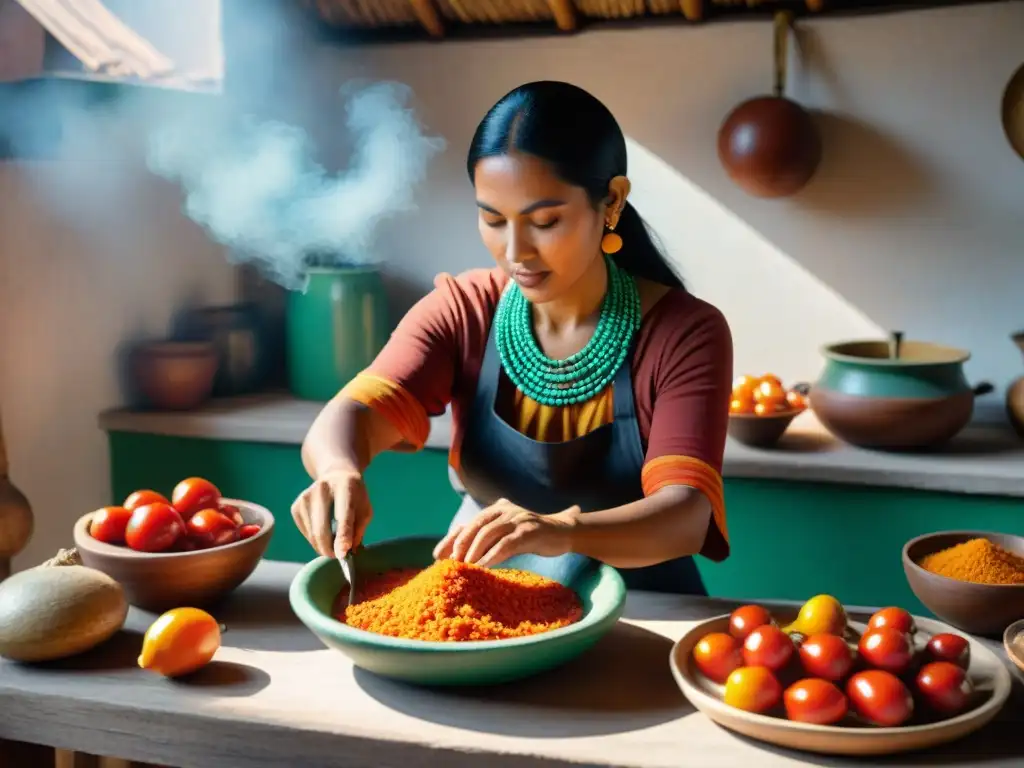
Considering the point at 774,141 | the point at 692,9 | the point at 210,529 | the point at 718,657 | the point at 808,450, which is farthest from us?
the point at 692,9

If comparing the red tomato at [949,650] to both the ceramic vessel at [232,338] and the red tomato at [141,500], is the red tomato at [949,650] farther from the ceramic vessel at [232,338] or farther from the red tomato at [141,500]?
the ceramic vessel at [232,338]

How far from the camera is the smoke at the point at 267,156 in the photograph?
2631mm

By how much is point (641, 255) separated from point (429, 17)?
1577 millimetres

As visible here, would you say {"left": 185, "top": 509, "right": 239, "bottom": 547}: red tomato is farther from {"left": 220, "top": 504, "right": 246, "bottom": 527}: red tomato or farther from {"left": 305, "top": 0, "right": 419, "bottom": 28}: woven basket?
{"left": 305, "top": 0, "right": 419, "bottom": 28}: woven basket

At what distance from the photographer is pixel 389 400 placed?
1.62m

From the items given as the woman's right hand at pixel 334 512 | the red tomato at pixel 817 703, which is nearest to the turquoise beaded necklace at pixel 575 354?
the woman's right hand at pixel 334 512

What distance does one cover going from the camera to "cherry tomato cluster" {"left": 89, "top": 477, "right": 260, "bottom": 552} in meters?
1.35

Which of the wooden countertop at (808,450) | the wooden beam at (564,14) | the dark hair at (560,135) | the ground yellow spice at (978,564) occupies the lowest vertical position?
the wooden countertop at (808,450)

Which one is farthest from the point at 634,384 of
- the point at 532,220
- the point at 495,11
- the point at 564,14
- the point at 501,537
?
the point at 495,11

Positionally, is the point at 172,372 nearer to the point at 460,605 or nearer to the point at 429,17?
the point at 429,17

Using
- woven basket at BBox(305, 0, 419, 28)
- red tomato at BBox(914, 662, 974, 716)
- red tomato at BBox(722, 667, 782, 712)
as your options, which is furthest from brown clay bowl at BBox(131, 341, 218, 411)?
red tomato at BBox(914, 662, 974, 716)

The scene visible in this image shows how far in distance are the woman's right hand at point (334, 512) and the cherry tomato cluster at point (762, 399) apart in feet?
4.53

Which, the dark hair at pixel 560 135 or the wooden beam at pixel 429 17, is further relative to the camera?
the wooden beam at pixel 429 17

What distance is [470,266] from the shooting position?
3.16 m
